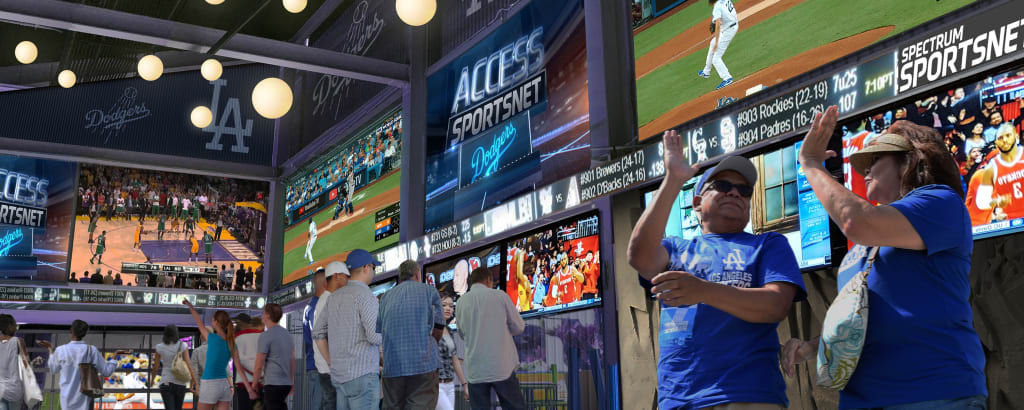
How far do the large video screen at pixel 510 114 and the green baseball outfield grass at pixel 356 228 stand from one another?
54.3 inches

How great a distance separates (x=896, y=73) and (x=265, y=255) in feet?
54.3

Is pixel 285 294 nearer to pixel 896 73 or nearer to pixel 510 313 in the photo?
pixel 510 313

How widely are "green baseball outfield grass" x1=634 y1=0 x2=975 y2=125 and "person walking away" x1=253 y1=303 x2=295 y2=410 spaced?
388 cm

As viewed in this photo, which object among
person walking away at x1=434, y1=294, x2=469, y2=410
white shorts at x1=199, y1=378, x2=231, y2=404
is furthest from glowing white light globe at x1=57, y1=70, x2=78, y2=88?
person walking away at x1=434, y1=294, x2=469, y2=410

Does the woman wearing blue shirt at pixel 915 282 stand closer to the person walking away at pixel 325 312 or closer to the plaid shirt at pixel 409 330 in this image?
the plaid shirt at pixel 409 330

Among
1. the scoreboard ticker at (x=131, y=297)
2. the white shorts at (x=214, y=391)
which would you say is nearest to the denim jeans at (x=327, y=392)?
the white shorts at (x=214, y=391)

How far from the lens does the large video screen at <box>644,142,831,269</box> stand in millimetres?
5633

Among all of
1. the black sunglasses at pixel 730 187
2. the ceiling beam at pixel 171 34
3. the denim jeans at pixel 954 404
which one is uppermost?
the ceiling beam at pixel 171 34

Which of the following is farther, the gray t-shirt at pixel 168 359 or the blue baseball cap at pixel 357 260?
the gray t-shirt at pixel 168 359

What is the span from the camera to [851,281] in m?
2.28

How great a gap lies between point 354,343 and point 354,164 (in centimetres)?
961

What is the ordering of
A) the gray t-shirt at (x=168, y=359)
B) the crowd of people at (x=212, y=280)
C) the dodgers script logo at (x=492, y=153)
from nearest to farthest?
the gray t-shirt at (x=168, y=359)
the dodgers script logo at (x=492, y=153)
the crowd of people at (x=212, y=280)

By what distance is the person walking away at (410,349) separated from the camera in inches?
228

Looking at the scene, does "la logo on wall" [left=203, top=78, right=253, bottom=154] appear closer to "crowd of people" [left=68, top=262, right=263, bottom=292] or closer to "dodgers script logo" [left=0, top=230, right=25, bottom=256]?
"crowd of people" [left=68, top=262, right=263, bottom=292]
